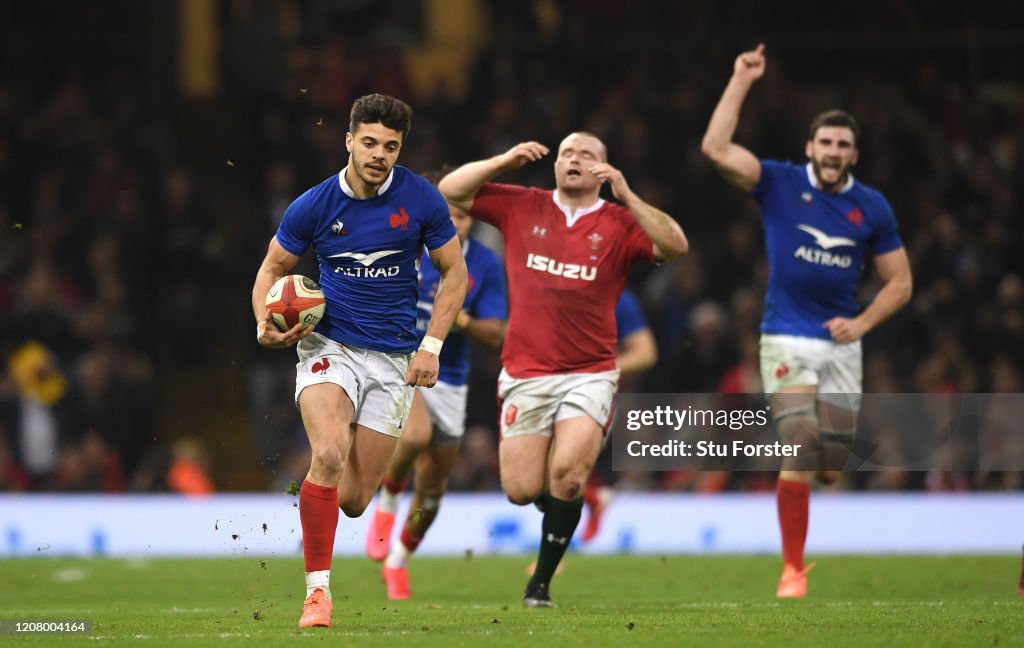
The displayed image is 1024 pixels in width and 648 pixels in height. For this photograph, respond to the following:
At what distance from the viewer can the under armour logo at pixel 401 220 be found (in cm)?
805

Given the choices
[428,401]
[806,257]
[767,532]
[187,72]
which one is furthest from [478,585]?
[187,72]

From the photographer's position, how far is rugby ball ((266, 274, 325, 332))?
7.70m

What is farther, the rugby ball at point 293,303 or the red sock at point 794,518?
the red sock at point 794,518

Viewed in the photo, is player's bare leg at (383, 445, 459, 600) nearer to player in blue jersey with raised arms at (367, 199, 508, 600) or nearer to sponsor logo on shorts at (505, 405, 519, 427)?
player in blue jersey with raised arms at (367, 199, 508, 600)

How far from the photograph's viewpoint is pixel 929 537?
14.5 meters

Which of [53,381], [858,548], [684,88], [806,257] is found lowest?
[858,548]

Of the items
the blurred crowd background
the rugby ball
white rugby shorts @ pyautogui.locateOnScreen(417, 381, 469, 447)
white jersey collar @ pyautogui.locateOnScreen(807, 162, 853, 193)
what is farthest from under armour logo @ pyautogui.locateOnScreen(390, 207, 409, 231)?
the blurred crowd background

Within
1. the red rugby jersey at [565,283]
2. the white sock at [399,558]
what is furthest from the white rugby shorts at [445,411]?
the red rugby jersey at [565,283]

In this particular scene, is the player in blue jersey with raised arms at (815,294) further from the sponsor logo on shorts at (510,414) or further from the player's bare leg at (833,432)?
the sponsor logo on shorts at (510,414)

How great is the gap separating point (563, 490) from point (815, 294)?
2317mm

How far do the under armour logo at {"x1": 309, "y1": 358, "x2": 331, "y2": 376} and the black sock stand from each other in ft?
5.91

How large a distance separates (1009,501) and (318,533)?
8523mm

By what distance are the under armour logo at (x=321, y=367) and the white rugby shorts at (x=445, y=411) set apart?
2.64 meters

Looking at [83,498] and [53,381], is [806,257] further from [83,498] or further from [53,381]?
[53,381]
